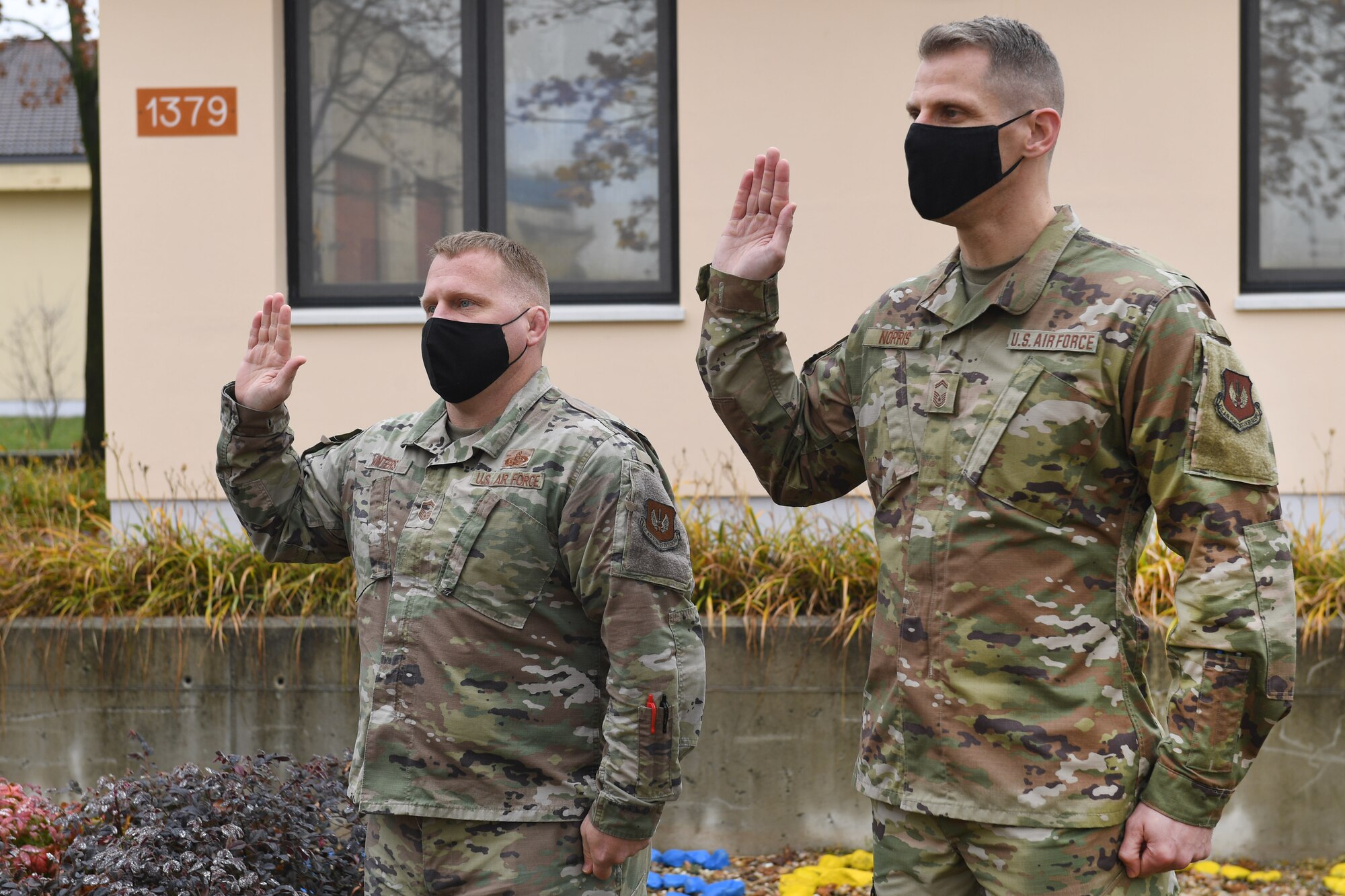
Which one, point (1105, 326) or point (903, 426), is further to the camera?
point (903, 426)

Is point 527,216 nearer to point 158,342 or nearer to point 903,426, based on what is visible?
point 158,342

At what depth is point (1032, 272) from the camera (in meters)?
2.28

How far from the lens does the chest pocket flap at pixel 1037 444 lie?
2.17m

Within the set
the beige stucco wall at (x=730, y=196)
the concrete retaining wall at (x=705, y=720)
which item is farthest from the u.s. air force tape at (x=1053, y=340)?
the beige stucco wall at (x=730, y=196)

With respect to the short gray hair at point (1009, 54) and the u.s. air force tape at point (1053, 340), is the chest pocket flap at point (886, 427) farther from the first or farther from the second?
the short gray hair at point (1009, 54)

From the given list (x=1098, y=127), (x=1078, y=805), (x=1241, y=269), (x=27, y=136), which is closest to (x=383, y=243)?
(x=1098, y=127)

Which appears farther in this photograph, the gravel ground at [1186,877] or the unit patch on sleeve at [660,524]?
the gravel ground at [1186,877]

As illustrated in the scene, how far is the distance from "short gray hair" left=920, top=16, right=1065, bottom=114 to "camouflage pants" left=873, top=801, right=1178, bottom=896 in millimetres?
1269

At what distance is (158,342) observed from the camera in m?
6.03

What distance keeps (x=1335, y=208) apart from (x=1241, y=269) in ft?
1.87

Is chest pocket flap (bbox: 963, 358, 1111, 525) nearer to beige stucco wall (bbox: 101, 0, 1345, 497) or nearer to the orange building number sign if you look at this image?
beige stucco wall (bbox: 101, 0, 1345, 497)

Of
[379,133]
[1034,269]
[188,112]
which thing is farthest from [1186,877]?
[188,112]

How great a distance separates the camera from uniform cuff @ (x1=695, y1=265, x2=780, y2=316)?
8.23 ft

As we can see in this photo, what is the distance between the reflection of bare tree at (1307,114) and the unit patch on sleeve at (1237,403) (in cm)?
450
